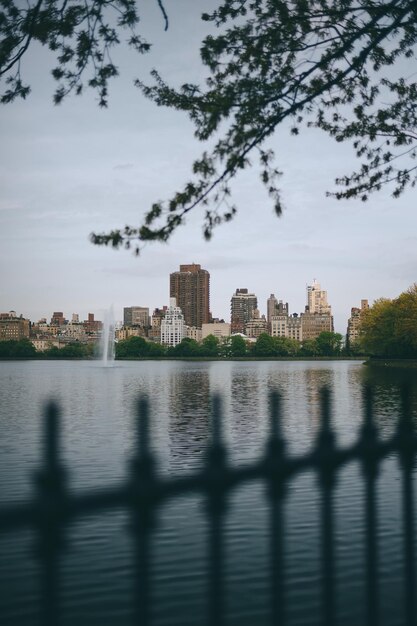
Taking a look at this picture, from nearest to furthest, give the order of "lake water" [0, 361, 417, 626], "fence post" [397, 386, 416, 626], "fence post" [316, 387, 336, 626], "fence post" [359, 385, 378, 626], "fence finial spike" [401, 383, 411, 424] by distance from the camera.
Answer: "fence post" [316, 387, 336, 626] → "fence post" [359, 385, 378, 626] → "fence post" [397, 386, 416, 626] → "fence finial spike" [401, 383, 411, 424] → "lake water" [0, 361, 417, 626]

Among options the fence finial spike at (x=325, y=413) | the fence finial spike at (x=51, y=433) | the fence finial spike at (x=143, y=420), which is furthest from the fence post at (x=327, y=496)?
the fence finial spike at (x=51, y=433)

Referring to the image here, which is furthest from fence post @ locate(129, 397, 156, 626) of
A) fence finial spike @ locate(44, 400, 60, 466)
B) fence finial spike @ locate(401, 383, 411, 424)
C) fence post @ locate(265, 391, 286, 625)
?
fence finial spike @ locate(401, 383, 411, 424)

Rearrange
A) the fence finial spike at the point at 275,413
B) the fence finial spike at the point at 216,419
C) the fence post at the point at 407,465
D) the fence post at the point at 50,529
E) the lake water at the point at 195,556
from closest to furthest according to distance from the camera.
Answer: the fence post at the point at 50,529 < the fence finial spike at the point at 216,419 < the fence finial spike at the point at 275,413 < the fence post at the point at 407,465 < the lake water at the point at 195,556

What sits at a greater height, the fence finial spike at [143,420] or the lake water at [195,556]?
the fence finial spike at [143,420]

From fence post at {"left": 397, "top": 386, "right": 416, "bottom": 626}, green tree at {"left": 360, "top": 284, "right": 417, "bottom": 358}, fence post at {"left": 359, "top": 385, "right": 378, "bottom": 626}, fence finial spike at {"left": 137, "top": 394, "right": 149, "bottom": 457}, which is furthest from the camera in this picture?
green tree at {"left": 360, "top": 284, "right": 417, "bottom": 358}

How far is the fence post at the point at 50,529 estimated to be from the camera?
2.16 metres

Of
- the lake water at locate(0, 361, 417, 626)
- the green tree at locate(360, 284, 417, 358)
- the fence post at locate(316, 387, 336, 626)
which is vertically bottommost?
the lake water at locate(0, 361, 417, 626)

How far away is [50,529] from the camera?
2170 millimetres

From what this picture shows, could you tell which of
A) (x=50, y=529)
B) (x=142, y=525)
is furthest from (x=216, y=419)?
(x=50, y=529)

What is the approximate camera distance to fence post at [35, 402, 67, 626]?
2162 millimetres

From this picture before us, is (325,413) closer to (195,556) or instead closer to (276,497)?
(276,497)

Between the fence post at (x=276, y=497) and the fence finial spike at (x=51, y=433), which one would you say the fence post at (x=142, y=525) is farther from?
the fence post at (x=276, y=497)

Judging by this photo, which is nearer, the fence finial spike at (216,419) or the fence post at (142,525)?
the fence post at (142,525)

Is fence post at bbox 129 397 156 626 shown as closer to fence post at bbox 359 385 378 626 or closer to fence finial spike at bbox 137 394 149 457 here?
fence finial spike at bbox 137 394 149 457
